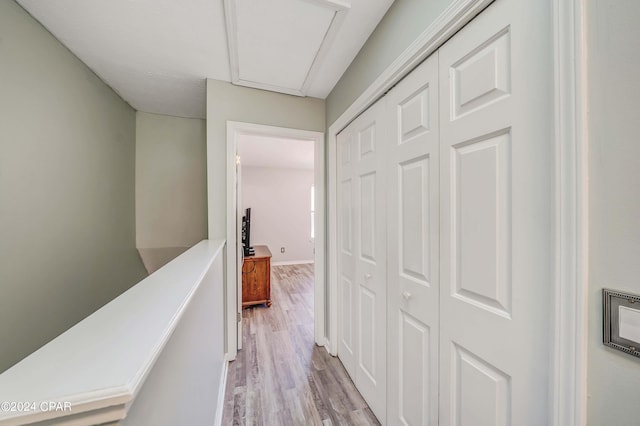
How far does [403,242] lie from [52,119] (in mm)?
2330

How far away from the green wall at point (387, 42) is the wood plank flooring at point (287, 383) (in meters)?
2.09

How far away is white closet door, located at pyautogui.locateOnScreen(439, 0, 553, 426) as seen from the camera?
649 mm

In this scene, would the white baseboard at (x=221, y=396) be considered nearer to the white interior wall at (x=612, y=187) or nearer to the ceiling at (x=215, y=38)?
the white interior wall at (x=612, y=187)

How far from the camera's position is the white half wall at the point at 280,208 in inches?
220

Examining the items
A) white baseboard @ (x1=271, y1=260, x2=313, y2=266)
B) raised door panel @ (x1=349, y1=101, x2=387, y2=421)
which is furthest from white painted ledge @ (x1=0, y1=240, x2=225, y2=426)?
white baseboard @ (x1=271, y1=260, x2=313, y2=266)

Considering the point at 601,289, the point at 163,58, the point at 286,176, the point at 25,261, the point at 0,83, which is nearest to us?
the point at 601,289

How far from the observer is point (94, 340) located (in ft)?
1.39

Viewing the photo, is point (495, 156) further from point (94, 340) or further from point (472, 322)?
point (94, 340)

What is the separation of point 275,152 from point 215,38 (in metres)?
2.74

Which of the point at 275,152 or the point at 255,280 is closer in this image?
the point at 255,280

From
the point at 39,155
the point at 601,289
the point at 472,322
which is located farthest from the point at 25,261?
the point at 601,289

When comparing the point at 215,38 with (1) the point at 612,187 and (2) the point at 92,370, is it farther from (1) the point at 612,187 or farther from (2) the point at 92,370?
(1) the point at 612,187

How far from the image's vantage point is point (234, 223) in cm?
204

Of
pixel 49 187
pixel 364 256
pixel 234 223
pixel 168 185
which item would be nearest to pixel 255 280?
pixel 234 223
